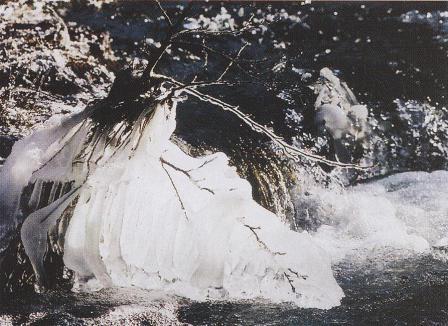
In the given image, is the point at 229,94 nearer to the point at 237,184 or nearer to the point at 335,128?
the point at 335,128

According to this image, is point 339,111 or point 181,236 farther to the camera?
point 339,111

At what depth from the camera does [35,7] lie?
10.5ft

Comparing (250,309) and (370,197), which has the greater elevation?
(370,197)

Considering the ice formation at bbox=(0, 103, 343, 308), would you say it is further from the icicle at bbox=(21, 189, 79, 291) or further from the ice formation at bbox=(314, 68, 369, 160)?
the ice formation at bbox=(314, 68, 369, 160)

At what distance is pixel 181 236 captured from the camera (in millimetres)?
1611

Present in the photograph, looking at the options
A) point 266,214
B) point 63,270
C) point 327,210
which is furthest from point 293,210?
point 63,270

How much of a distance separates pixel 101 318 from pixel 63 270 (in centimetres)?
30

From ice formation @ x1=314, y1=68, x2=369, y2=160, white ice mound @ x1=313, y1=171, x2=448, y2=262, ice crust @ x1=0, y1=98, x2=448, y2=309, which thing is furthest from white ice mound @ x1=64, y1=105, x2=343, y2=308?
ice formation @ x1=314, y1=68, x2=369, y2=160

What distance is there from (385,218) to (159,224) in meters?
1.49

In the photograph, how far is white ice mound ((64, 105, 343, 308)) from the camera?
157 centimetres

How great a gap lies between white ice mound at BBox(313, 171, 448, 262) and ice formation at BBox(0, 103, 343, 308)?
1.92 ft

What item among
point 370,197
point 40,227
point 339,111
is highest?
A: point 339,111

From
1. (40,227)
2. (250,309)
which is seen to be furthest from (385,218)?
(40,227)

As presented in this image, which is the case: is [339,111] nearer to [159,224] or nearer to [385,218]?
[385,218]
